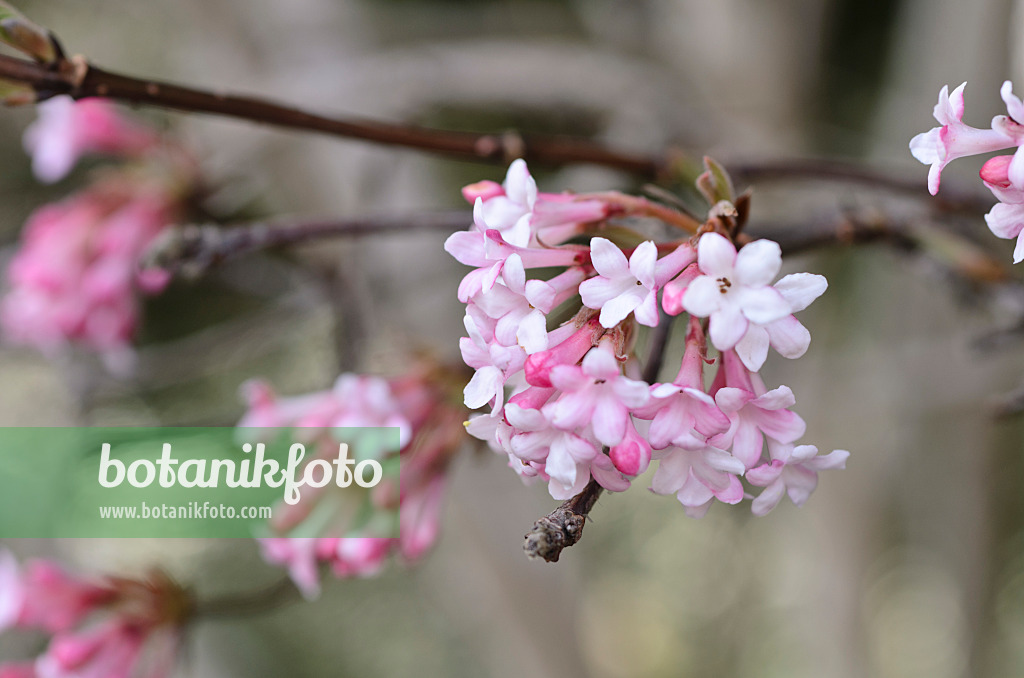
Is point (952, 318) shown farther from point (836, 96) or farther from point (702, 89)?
point (836, 96)

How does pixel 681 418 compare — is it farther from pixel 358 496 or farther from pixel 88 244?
pixel 88 244

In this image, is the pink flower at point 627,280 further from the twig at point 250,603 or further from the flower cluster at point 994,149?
the twig at point 250,603

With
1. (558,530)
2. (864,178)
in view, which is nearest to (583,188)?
(864,178)

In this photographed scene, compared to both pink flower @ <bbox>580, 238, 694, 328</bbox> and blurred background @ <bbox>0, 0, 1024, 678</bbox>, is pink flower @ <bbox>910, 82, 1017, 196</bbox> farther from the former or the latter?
blurred background @ <bbox>0, 0, 1024, 678</bbox>

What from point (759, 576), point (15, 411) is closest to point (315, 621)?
point (15, 411)

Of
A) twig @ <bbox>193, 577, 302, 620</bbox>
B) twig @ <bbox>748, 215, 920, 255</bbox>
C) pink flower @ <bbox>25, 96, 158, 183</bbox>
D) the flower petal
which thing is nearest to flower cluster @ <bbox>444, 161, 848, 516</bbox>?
the flower petal
